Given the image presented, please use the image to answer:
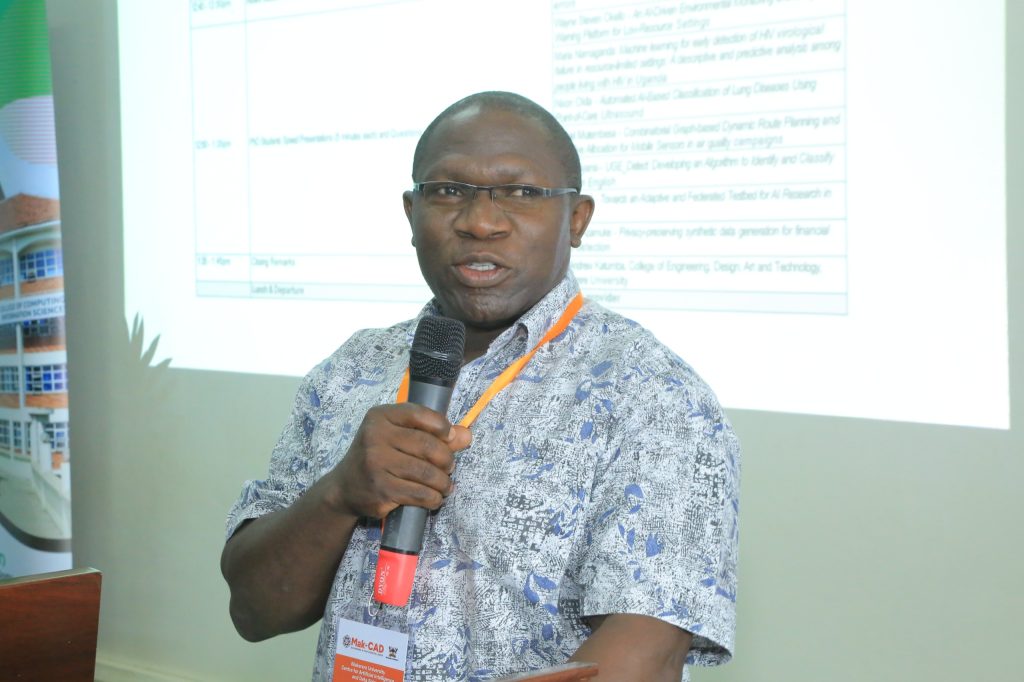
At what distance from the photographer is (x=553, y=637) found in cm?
123

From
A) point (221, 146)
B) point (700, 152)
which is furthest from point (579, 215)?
point (221, 146)

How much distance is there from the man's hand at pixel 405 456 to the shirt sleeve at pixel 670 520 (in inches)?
7.5

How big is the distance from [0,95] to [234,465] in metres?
1.52

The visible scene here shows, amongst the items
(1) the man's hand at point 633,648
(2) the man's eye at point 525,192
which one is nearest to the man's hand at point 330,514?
(1) the man's hand at point 633,648

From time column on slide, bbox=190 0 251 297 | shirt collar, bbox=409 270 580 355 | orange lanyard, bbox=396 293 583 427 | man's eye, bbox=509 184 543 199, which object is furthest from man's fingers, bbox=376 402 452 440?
time column on slide, bbox=190 0 251 297

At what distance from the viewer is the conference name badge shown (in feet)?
4.23

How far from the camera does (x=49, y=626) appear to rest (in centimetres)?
124

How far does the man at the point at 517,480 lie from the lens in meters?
1.18

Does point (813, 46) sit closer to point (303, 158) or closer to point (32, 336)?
point (303, 158)

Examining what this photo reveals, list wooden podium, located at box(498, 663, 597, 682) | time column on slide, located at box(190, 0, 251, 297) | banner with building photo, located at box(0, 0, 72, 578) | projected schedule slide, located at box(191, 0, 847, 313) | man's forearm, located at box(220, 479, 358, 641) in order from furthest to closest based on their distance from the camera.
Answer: banner with building photo, located at box(0, 0, 72, 578) < time column on slide, located at box(190, 0, 251, 297) < projected schedule slide, located at box(191, 0, 847, 313) < man's forearm, located at box(220, 479, 358, 641) < wooden podium, located at box(498, 663, 597, 682)

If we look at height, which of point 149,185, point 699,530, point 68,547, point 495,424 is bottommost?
point 68,547

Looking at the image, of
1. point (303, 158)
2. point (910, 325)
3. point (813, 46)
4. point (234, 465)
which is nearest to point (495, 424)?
point (910, 325)

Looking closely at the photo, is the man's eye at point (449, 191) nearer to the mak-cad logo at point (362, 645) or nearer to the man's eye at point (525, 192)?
the man's eye at point (525, 192)

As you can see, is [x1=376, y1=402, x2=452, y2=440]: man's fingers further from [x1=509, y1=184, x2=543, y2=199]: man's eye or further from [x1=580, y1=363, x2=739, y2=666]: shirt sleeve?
[x1=509, y1=184, x2=543, y2=199]: man's eye
